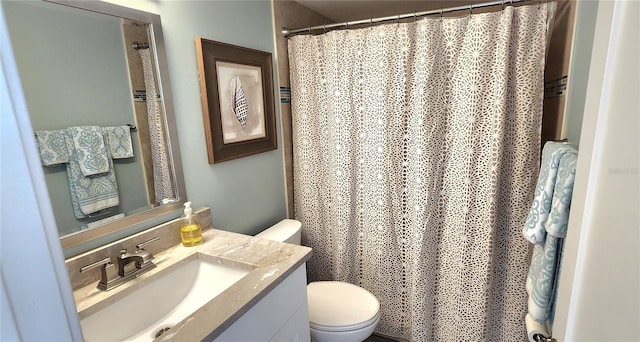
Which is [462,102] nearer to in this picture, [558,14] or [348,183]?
[558,14]

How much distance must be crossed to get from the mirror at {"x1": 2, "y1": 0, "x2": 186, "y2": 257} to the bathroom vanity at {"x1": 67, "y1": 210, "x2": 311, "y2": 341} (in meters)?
0.12

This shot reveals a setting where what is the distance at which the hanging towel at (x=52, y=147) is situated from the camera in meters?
0.95

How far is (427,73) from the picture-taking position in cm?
156

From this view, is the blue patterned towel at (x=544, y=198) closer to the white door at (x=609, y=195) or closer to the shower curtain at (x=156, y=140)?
the white door at (x=609, y=195)

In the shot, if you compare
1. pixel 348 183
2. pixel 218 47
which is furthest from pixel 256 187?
pixel 218 47

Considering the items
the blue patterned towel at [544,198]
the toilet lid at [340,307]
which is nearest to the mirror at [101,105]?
the toilet lid at [340,307]

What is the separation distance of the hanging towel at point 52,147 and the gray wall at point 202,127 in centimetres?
44

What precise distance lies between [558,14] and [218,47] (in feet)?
5.49

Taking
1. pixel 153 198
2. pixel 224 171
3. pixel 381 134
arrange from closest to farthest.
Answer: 1. pixel 153 198
2. pixel 224 171
3. pixel 381 134

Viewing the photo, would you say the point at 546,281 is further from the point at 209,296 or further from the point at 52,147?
the point at 52,147

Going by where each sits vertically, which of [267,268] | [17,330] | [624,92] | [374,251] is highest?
[624,92]

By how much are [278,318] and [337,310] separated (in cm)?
57

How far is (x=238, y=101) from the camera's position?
1.66 meters

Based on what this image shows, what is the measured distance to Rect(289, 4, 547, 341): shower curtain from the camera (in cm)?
146
